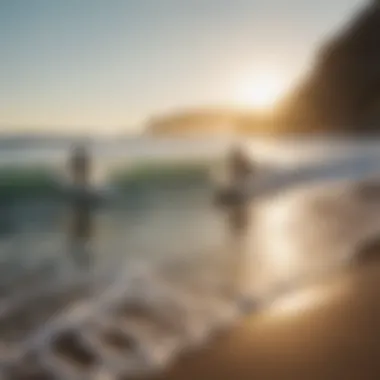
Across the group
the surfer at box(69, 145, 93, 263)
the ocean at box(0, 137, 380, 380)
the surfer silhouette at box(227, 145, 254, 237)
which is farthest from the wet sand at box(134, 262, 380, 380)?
the surfer at box(69, 145, 93, 263)

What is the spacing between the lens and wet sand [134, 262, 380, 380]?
0.94 meters

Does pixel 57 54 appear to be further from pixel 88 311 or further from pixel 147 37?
pixel 88 311

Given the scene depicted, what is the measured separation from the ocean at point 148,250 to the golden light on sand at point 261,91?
77 mm

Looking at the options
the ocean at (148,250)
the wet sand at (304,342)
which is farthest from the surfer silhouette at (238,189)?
the wet sand at (304,342)

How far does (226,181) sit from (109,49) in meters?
0.33

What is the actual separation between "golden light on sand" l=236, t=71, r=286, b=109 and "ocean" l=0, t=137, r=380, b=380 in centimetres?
8

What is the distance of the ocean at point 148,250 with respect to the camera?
3.28 ft

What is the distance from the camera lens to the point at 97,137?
1.08 meters

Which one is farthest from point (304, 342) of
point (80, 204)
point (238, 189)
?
point (80, 204)

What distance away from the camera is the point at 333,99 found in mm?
1249

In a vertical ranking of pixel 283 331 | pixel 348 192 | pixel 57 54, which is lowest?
pixel 283 331

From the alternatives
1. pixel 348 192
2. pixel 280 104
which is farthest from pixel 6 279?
pixel 348 192

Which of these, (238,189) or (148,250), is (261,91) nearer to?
(238,189)

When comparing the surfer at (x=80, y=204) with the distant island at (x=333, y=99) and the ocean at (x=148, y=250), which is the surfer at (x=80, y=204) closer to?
the ocean at (x=148, y=250)
